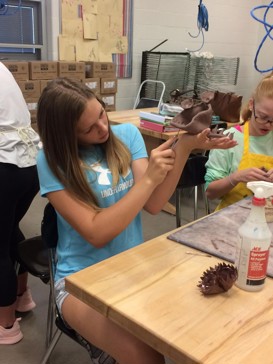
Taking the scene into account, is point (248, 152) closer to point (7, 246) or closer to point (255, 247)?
point (255, 247)

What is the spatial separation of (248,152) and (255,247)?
0.93 m

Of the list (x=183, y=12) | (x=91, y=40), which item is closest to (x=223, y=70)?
(x=183, y=12)

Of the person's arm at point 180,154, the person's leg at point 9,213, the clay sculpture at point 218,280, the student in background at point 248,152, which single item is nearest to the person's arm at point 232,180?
the student in background at point 248,152

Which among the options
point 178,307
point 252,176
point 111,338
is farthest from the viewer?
point 252,176

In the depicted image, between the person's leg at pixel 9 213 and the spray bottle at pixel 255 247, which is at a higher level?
the spray bottle at pixel 255 247

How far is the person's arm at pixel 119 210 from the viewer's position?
1184 millimetres

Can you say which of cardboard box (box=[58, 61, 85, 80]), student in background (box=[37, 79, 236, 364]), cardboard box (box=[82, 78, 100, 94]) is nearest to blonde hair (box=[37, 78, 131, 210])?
student in background (box=[37, 79, 236, 364])

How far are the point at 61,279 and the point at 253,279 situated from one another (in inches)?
24.9

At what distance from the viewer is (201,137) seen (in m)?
1.18

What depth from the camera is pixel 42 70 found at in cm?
377

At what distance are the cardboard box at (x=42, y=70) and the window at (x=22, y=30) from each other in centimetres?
56

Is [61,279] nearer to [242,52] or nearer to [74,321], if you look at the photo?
[74,321]

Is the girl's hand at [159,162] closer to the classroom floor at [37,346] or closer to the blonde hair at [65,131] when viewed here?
the blonde hair at [65,131]

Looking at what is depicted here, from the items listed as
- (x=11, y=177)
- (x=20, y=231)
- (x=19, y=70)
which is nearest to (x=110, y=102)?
(x=19, y=70)
